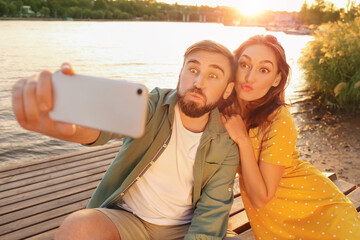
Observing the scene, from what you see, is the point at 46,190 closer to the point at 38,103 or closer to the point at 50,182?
the point at 50,182

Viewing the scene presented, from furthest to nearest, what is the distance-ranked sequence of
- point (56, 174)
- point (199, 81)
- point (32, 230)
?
1. point (56, 174)
2. point (32, 230)
3. point (199, 81)

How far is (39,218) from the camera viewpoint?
2.77 meters

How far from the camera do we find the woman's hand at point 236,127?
201cm

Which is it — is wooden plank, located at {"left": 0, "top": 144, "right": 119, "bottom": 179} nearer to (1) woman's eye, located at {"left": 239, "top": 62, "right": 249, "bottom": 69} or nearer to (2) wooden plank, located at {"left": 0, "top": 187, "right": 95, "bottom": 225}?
(2) wooden plank, located at {"left": 0, "top": 187, "right": 95, "bottom": 225}

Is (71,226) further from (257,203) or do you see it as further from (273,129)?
(273,129)

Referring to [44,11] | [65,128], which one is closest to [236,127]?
[65,128]

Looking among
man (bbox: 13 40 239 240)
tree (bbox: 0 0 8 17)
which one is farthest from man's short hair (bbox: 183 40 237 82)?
tree (bbox: 0 0 8 17)

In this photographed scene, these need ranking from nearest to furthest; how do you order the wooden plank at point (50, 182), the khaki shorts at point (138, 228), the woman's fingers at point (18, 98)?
the woman's fingers at point (18, 98) < the khaki shorts at point (138, 228) < the wooden plank at point (50, 182)

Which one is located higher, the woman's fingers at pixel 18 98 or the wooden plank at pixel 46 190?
the woman's fingers at pixel 18 98

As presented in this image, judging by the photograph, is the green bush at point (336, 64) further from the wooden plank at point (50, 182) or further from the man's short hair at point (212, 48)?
the man's short hair at point (212, 48)

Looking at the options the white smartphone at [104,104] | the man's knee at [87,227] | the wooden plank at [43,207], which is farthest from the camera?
the wooden plank at [43,207]

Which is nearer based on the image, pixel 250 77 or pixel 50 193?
pixel 250 77

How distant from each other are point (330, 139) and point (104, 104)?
7072mm

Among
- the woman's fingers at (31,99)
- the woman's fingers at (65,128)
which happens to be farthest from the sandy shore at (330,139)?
the woman's fingers at (31,99)
